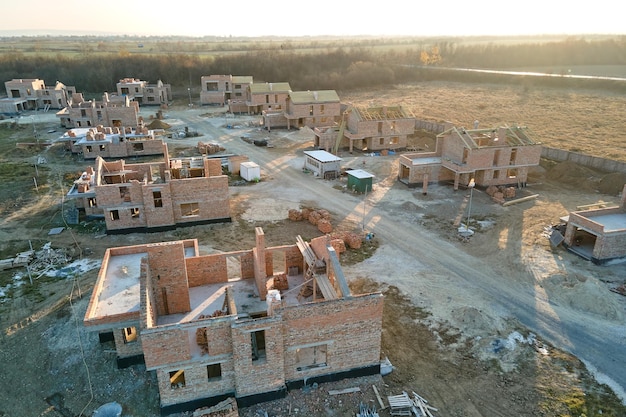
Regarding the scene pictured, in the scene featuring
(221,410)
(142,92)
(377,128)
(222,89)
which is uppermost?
(222,89)

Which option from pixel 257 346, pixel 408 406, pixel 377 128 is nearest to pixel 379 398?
pixel 408 406

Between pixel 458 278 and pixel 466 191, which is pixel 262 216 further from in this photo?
pixel 466 191

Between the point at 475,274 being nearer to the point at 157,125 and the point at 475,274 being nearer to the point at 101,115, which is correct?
the point at 157,125

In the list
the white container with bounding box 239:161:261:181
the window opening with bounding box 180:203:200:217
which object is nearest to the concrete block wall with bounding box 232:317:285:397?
the window opening with bounding box 180:203:200:217

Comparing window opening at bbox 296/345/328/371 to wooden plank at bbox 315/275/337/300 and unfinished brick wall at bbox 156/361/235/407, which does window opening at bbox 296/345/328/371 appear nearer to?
wooden plank at bbox 315/275/337/300

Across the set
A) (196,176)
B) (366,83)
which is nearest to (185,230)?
(196,176)

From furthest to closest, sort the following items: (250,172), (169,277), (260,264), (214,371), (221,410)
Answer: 1. (250,172)
2. (260,264)
3. (169,277)
4. (214,371)
5. (221,410)
